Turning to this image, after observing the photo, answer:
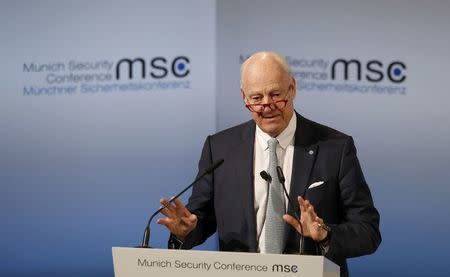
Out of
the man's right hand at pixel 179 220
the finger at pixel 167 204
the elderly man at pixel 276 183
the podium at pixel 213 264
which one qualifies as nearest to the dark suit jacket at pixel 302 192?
the elderly man at pixel 276 183

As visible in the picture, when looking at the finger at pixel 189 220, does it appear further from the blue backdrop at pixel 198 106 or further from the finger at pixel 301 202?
the blue backdrop at pixel 198 106

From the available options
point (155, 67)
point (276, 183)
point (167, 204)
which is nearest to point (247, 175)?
point (276, 183)

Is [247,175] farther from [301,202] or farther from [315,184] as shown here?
[301,202]

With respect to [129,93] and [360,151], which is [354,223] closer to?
[360,151]

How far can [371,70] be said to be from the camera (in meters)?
4.71

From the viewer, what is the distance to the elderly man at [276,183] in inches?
121

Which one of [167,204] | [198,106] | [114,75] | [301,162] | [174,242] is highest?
[114,75]

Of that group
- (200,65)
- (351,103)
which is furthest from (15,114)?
(351,103)

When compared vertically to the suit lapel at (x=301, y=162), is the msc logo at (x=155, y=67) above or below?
above

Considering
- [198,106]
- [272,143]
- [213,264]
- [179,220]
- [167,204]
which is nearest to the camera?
[213,264]

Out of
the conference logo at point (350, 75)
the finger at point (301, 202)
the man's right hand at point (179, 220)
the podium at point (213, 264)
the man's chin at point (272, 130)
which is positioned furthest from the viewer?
the conference logo at point (350, 75)

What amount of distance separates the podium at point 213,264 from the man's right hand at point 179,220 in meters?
0.41

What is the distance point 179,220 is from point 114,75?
A: 2055 millimetres

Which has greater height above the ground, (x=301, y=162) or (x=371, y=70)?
(x=371, y=70)
